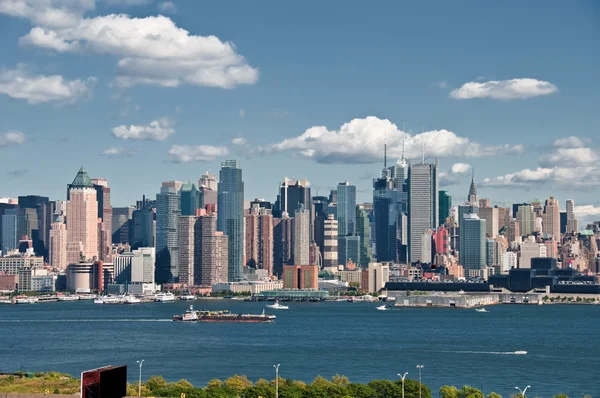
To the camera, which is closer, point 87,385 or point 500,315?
point 87,385

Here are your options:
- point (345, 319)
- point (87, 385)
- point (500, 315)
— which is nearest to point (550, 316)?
point (500, 315)

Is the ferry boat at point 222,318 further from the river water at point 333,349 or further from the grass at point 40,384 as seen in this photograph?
the grass at point 40,384

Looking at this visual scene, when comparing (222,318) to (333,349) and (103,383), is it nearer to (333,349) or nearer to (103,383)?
(333,349)

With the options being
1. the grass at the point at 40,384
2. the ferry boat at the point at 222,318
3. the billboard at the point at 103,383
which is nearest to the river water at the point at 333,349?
the ferry boat at the point at 222,318

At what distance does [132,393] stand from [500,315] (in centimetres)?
11637

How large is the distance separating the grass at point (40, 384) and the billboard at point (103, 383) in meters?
15.2

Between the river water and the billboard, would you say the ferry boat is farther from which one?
the billboard

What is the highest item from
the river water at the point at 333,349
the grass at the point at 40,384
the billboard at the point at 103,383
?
the billboard at the point at 103,383

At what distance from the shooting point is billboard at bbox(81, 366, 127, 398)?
33.4 metres

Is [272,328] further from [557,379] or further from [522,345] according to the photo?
[557,379]

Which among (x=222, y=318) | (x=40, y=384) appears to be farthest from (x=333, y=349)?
(x=222, y=318)

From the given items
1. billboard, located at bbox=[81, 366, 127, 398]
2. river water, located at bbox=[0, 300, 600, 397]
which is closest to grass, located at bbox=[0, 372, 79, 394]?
river water, located at bbox=[0, 300, 600, 397]

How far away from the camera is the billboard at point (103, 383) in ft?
110

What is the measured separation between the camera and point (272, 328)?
123 meters
